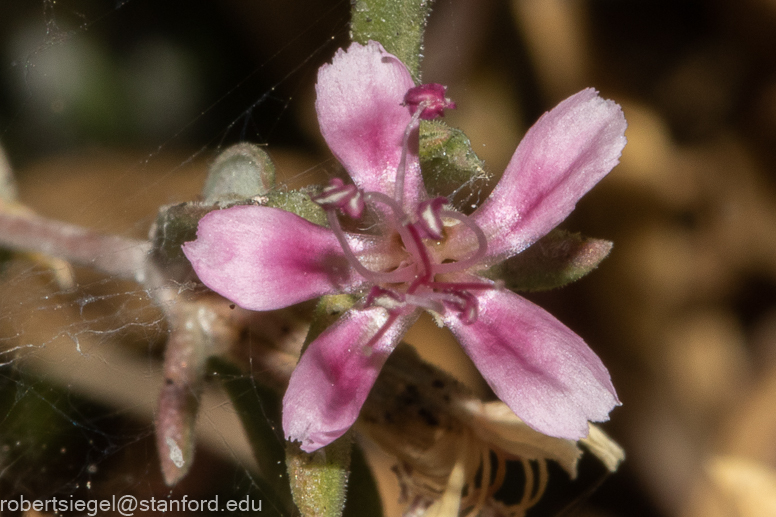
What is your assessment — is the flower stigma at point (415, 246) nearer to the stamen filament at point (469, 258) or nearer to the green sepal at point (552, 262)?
the stamen filament at point (469, 258)

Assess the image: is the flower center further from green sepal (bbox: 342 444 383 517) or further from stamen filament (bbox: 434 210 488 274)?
green sepal (bbox: 342 444 383 517)

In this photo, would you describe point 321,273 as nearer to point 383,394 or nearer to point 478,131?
point 383,394

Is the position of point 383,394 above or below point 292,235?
below

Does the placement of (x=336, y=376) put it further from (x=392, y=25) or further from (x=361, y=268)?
(x=392, y=25)

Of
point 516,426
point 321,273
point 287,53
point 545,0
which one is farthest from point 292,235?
point 545,0

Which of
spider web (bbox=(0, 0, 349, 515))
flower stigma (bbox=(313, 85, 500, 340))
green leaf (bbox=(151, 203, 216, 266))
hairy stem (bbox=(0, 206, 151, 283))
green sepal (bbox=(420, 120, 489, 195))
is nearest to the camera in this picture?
flower stigma (bbox=(313, 85, 500, 340))

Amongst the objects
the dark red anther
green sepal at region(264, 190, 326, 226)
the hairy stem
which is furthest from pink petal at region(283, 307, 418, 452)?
the hairy stem

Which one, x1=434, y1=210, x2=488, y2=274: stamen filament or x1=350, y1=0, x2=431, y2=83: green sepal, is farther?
x1=350, y1=0, x2=431, y2=83: green sepal

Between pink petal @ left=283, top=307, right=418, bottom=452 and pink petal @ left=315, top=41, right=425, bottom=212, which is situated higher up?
pink petal @ left=315, top=41, right=425, bottom=212
